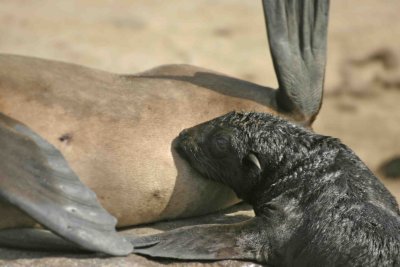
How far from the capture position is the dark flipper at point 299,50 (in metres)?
5.80

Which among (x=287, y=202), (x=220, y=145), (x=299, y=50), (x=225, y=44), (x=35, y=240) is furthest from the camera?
(x=225, y=44)

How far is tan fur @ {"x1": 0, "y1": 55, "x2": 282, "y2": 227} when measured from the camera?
16.4 ft

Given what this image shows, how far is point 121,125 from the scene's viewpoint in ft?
17.1

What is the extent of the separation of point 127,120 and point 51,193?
0.95 m

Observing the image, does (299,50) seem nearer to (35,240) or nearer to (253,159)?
(253,159)

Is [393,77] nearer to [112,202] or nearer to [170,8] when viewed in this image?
[170,8]

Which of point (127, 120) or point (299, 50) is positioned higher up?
point (299, 50)

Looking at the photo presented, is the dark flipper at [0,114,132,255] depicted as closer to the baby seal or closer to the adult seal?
the adult seal

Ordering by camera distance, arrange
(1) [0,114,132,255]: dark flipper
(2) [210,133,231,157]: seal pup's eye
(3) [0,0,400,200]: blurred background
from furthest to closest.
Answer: (3) [0,0,400,200]: blurred background → (2) [210,133,231,157]: seal pup's eye → (1) [0,114,132,255]: dark flipper

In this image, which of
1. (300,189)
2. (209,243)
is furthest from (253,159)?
(209,243)

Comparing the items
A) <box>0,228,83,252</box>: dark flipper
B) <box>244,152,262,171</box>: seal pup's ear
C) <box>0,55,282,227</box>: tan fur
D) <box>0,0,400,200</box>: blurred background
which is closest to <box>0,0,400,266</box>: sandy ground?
<box>0,0,400,200</box>: blurred background

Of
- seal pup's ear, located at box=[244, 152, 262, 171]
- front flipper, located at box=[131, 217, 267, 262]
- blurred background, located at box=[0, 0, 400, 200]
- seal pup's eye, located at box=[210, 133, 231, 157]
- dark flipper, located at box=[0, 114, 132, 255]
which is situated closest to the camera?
dark flipper, located at box=[0, 114, 132, 255]

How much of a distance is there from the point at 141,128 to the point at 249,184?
0.65m

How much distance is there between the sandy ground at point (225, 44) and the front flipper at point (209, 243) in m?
4.51
